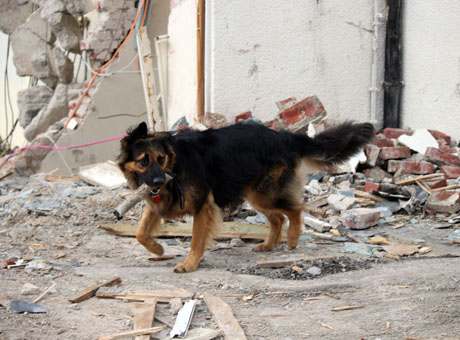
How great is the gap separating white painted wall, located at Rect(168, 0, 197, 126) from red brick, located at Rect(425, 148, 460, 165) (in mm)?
3202

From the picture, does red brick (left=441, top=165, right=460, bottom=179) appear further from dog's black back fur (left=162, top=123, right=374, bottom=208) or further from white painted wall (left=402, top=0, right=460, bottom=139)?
dog's black back fur (left=162, top=123, right=374, bottom=208)

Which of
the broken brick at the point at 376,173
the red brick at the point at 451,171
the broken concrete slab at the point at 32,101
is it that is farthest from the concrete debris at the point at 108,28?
the red brick at the point at 451,171

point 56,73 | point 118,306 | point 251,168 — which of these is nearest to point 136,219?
point 251,168

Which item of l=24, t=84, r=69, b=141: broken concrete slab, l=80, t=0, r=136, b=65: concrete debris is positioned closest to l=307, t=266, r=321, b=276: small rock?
l=80, t=0, r=136, b=65: concrete debris

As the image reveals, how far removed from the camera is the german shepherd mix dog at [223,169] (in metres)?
5.75

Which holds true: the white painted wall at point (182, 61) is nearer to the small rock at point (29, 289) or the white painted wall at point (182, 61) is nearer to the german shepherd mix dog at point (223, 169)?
the german shepherd mix dog at point (223, 169)

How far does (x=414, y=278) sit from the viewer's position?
17.1 ft

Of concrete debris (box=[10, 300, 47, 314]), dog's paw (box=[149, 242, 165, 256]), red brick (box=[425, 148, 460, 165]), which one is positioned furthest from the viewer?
red brick (box=[425, 148, 460, 165])

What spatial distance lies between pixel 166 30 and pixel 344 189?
15.6ft

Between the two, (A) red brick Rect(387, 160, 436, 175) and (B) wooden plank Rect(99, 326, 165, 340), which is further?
(A) red brick Rect(387, 160, 436, 175)

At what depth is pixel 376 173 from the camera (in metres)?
8.96

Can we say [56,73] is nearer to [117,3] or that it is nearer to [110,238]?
[117,3]

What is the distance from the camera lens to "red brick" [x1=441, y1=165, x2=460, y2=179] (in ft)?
28.1

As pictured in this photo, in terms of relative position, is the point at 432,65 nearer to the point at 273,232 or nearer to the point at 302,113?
the point at 302,113
